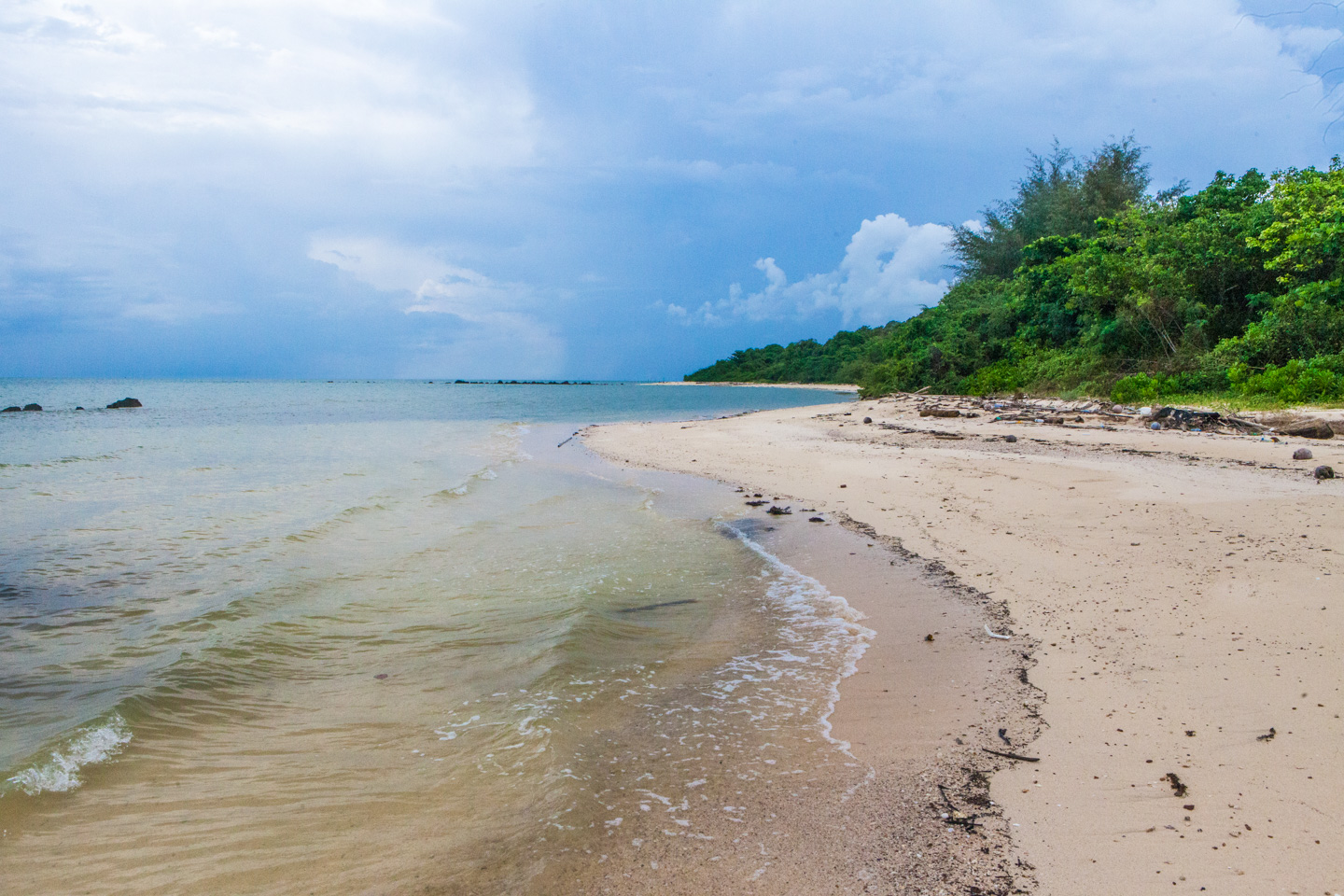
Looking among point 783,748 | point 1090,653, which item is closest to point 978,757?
point 783,748

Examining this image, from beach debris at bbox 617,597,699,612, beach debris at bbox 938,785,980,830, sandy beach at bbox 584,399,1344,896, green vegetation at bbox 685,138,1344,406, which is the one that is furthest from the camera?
green vegetation at bbox 685,138,1344,406

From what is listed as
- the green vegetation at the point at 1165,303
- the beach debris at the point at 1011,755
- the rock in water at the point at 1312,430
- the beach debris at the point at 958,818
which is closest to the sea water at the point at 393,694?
the beach debris at the point at 958,818

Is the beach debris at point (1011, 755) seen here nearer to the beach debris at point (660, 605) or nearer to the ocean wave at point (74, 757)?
the beach debris at point (660, 605)

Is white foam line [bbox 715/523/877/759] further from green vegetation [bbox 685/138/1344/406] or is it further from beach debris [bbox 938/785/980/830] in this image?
green vegetation [bbox 685/138/1344/406]

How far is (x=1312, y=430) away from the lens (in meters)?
11.5

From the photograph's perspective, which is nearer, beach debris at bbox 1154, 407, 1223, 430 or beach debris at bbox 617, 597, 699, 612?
beach debris at bbox 617, 597, 699, 612

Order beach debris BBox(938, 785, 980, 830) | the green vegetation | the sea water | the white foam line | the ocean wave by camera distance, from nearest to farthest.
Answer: beach debris BBox(938, 785, 980, 830) → the sea water → the ocean wave → the white foam line → the green vegetation

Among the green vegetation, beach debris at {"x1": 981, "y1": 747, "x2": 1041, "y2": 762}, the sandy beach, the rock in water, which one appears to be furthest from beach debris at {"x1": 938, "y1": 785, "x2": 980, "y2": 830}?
the green vegetation

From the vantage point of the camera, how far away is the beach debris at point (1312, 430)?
11.5 m

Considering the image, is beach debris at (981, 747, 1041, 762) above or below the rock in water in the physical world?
below

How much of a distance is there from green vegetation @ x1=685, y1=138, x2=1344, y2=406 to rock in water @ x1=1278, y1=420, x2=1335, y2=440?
166 inches

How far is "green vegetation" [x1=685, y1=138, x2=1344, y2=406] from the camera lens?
16.5m

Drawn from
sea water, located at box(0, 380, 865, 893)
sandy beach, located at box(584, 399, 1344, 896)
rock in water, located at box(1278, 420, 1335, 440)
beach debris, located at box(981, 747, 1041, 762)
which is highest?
rock in water, located at box(1278, 420, 1335, 440)

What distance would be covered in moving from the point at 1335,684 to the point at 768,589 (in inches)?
146
